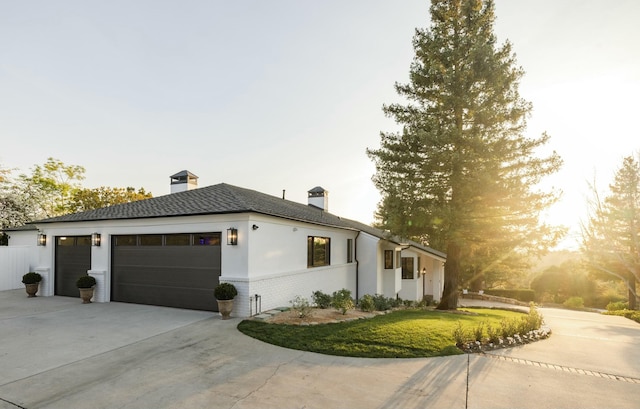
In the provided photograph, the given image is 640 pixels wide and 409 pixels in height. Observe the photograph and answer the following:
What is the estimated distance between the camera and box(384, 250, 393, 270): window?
66.4 ft

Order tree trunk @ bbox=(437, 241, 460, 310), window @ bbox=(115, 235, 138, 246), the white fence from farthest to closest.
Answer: the white fence, tree trunk @ bbox=(437, 241, 460, 310), window @ bbox=(115, 235, 138, 246)

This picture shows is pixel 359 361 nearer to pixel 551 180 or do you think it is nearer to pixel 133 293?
A: pixel 133 293

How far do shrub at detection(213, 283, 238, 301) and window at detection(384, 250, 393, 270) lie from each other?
42.1 ft

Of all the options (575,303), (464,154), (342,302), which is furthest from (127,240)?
(575,303)

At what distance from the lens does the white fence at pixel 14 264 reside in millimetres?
15688

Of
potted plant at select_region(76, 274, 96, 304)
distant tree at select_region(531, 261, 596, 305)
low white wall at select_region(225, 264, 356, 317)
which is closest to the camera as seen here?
low white wall at select_region(225, 264, 356, 317)

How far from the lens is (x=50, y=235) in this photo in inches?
556

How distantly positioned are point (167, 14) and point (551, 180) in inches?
709

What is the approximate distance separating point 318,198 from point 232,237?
14.4 m

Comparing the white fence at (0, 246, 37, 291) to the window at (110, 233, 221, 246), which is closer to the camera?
the window at (110, 233, 221, 246)

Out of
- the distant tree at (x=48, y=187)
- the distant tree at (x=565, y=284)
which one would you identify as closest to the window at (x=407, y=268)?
the distant tree at (x=565, y=284)

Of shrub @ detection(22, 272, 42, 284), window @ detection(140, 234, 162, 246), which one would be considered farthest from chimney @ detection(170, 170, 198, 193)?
shrub @ detection(22, 272, 42, 284)

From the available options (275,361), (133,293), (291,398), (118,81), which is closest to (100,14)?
(118,81)

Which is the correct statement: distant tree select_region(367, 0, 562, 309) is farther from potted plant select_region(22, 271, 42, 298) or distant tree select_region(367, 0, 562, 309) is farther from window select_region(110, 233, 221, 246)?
potted plant select_region(22, 271, 42, 298)
